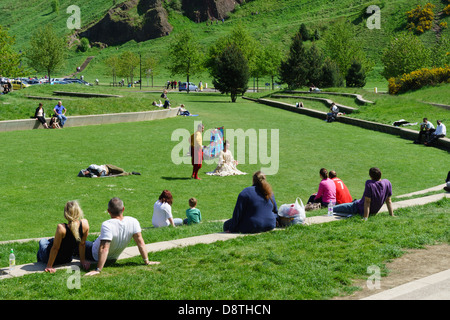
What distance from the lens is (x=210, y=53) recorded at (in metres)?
68.4

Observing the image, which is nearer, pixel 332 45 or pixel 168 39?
pixel 332 45

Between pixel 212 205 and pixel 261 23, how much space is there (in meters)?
122

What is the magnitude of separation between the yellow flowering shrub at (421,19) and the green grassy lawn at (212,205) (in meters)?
76.1

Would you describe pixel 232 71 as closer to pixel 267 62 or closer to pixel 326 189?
pixel 267 62

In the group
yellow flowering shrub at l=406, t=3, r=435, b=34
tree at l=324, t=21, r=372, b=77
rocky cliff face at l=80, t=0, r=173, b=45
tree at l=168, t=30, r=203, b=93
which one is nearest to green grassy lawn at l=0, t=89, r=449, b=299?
tree at l=168, t=30, r=203, b=93

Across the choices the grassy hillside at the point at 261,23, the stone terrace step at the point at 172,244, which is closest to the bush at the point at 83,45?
the grassy hillside at the point at 261,23

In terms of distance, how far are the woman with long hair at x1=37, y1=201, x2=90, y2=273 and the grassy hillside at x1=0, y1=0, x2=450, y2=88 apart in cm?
7692

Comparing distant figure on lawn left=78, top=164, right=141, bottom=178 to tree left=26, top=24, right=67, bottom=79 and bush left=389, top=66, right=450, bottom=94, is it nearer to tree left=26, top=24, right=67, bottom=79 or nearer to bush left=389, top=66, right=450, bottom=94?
bush left=389, top=66, right=450, bottom=94

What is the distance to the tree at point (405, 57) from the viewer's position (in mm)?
55312

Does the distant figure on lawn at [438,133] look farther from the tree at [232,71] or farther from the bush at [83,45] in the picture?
the bush at [83,45]

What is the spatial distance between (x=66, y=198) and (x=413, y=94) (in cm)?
3531

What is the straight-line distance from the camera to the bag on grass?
9.47 metres

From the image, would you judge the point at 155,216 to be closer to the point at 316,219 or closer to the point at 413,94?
the point at 316,219

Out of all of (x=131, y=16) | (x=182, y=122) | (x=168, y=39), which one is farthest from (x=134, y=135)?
(x=131, y=16)
